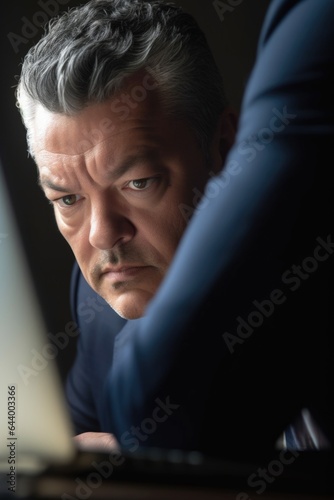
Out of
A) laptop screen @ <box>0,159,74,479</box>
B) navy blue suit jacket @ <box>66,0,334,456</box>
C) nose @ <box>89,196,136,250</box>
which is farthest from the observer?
laptop screen @ <box>0,159,74,479</box>

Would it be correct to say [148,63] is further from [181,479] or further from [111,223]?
[181,479]

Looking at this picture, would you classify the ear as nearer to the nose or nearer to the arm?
the nose

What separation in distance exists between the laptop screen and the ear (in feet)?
1.48

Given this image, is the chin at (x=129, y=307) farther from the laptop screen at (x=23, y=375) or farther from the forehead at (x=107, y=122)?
the forehead at (x=107, y=122)

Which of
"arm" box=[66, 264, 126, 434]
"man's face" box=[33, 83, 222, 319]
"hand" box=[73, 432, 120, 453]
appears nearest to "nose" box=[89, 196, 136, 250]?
"man's face" box=[33, 83, 222, 319]

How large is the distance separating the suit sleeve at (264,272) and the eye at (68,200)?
23 centimetres

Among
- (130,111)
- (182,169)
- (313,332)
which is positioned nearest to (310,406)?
(313,332)

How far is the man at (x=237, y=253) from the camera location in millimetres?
1479

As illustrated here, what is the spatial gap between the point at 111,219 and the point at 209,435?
0.45m

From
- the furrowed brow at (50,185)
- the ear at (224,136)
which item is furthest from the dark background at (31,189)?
the ear at (224,136)

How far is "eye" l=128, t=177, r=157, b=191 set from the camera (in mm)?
1563

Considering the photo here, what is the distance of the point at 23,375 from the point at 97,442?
0.21 meters

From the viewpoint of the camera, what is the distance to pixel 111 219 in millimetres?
1585

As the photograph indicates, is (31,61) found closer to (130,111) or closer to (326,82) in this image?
(130,111)
